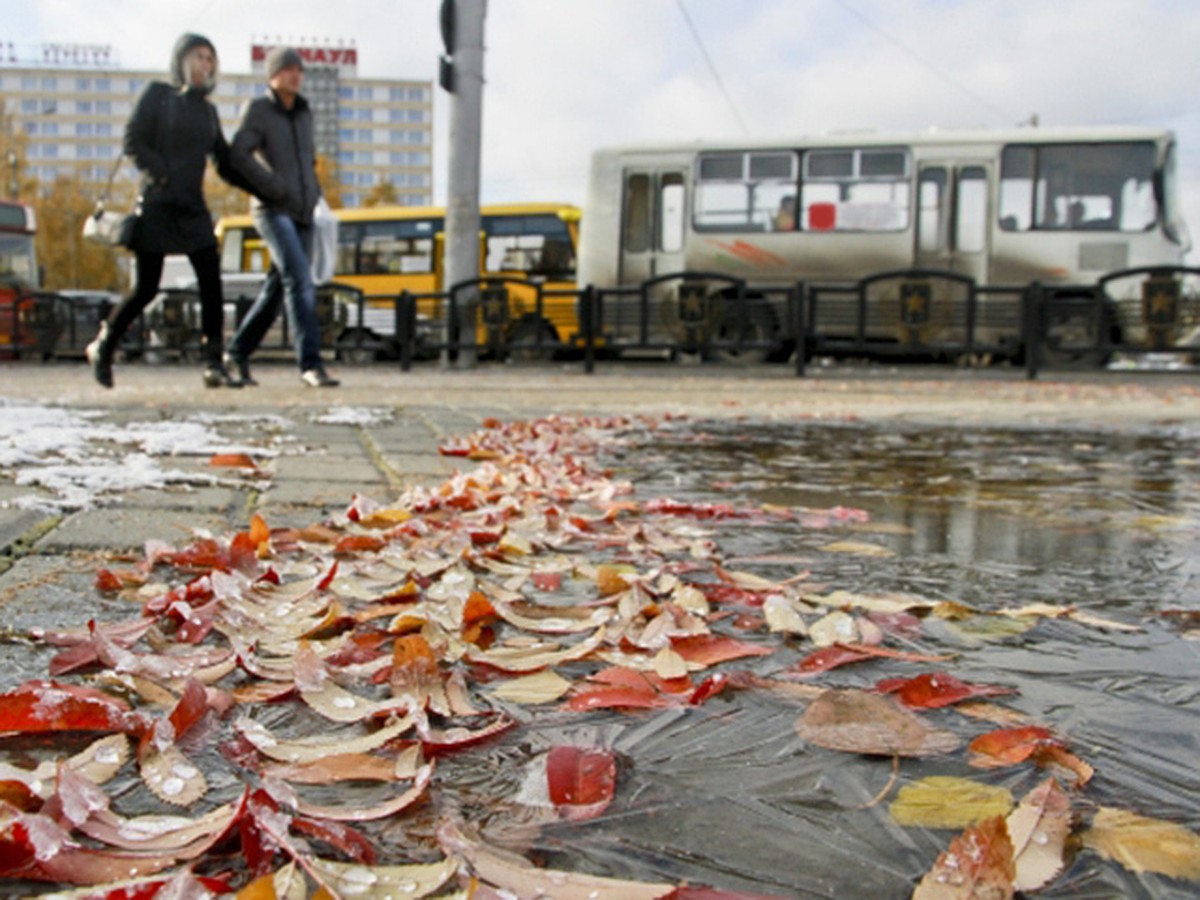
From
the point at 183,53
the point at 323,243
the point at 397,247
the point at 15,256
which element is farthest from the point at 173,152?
the point at 15,256

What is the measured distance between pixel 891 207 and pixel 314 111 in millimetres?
98169

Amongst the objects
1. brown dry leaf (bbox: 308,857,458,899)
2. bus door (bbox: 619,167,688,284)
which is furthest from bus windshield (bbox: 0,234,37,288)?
brown dry leaf (bbox: 308,857,458,899)

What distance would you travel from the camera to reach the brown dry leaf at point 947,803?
1023 millimetres

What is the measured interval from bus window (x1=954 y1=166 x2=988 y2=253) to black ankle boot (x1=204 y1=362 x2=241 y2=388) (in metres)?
11.1

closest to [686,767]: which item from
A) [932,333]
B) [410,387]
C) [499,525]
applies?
[499,525]

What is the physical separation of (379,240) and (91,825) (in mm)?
22286

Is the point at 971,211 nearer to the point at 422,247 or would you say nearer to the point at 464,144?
the point at 464,144

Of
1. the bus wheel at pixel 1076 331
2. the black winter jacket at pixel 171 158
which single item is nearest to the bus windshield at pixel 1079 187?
the bus wheel at pixel 1076 331

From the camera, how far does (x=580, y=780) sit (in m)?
1.09

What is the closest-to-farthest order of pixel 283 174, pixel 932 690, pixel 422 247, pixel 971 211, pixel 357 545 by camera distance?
pixel 932 690, pixel 357 545, pixel 283 174, pixel 971 211, pixel 422 247

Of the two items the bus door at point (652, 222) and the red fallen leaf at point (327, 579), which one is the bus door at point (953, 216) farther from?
the red fallen leaf at point (327, 579)

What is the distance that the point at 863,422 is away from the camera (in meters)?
6.27

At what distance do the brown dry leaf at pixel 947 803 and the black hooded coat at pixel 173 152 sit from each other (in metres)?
6.16

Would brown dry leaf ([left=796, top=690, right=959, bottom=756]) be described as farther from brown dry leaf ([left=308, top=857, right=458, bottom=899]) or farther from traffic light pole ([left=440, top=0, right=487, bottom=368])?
traffic light pole ([left=440, top=0, right=487, bottom=368])
